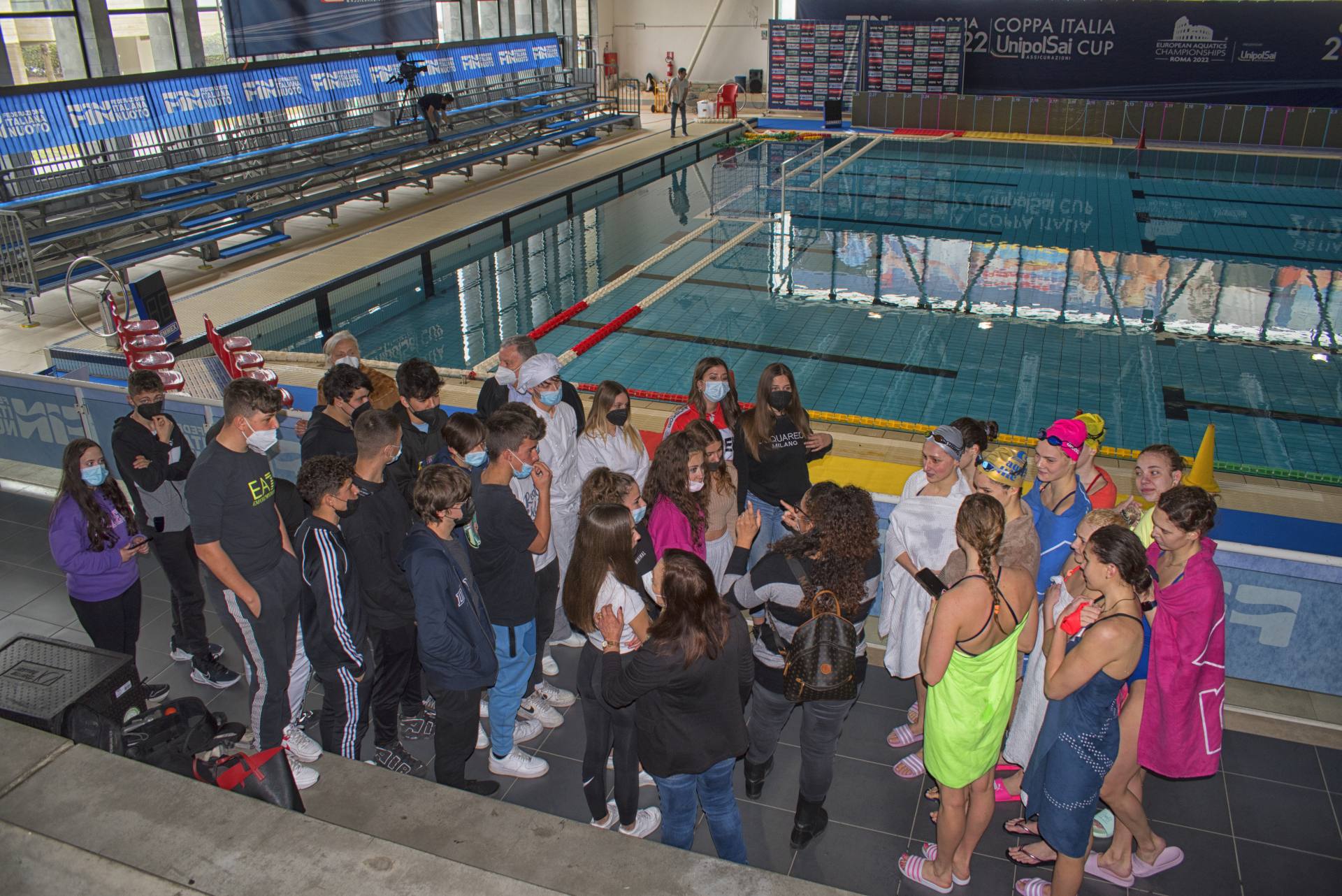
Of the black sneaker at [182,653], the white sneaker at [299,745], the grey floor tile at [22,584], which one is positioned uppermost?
the white sneaker at [299,745]

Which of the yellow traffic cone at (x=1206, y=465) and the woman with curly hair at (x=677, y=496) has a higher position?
the woman with curly hair at (x=677, y=496)

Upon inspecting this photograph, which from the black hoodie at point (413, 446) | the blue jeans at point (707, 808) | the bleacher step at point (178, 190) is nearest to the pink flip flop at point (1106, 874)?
the blue jeans at point (707, 808)

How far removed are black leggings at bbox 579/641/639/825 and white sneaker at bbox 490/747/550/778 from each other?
0.38 meters

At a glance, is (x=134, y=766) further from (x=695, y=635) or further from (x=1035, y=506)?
(x=1035, y=506)

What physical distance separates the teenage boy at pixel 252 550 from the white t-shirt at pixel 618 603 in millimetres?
1253

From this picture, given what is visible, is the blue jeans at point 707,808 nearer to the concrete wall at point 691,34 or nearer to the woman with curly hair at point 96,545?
the woman with curly hair at point 96,545

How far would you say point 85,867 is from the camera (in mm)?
1876

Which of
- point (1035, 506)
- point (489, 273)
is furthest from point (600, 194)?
point (1035, 506)

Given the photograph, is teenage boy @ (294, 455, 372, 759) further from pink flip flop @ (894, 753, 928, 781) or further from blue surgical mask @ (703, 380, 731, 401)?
pink flip flop @ (894, 753, 928, 781)

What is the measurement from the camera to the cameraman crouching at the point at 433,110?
15.8 m

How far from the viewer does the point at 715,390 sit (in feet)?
14.1

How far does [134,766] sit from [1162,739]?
2.90 metres

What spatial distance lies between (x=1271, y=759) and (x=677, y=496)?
253 centimetres

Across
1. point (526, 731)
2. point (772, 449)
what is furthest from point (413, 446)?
point (772, 449)
